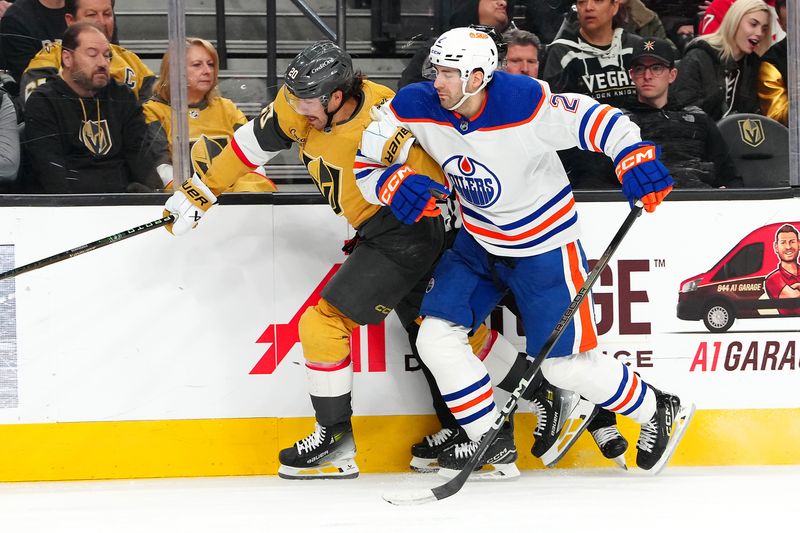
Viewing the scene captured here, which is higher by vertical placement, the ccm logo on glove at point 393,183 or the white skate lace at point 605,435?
the ccm logo on glove at point 393,183

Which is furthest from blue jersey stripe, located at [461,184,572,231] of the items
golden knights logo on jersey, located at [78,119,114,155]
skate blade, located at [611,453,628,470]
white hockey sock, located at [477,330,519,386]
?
golden knights logo on jersey, located at [78,119,114,155]

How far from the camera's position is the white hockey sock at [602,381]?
9.52 feet

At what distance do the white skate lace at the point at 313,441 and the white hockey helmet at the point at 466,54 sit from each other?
1072 mm

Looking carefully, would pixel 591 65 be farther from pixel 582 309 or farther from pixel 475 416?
pixel 475 416

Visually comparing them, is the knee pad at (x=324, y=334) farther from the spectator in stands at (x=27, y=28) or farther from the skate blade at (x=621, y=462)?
the spectator in stands at (x=27, y=28)

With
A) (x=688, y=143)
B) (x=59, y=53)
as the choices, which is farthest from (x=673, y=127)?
(x=59, y=53)

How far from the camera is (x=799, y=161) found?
3.28 meters

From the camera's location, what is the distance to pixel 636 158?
8.86ft

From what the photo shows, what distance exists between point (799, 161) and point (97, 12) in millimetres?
2319

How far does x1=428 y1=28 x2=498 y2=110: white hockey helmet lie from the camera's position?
2.72 metres

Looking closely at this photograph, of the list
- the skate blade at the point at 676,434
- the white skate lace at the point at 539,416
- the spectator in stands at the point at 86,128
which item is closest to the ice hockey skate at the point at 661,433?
the skate blade at the point at 676,434

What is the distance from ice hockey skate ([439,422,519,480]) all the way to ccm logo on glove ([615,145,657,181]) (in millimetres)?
903

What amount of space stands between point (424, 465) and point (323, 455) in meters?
0.37

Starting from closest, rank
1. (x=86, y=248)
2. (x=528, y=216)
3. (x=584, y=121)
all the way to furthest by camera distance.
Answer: (x=584, y=121) < (x=528, y=216) < (x=86, y=248)
